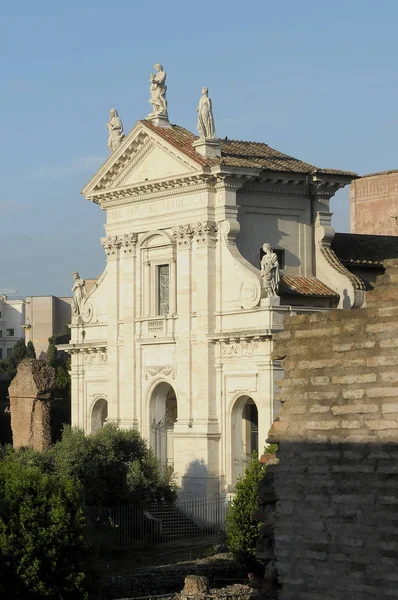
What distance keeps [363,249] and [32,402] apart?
12050 mm

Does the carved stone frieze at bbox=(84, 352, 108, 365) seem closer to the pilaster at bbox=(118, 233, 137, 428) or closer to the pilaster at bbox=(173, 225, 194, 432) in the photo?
the pilaster at bbox=(118, 233, 137, 428)

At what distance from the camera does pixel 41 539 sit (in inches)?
1268

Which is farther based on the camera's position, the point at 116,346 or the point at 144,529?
the point at 116,346

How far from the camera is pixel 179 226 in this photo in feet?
A: 161

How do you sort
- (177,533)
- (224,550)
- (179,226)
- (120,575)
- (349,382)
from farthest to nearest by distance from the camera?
(179,226), (177,533), (224,550), (120,575), (349,382)

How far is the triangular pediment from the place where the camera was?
4906 centimetres

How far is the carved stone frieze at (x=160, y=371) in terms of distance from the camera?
49.6m

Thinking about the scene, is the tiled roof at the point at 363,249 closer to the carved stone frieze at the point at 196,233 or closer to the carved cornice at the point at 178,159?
the carved stone frieze at the point at 196,233

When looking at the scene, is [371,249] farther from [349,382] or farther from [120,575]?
[349,382]

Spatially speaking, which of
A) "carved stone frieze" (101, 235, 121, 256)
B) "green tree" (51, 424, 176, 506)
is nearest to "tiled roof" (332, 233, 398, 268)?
"carved stone frieze" (101, 235, 121, 256)

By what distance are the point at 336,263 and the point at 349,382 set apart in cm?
3496

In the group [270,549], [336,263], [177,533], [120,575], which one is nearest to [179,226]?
[336,263]

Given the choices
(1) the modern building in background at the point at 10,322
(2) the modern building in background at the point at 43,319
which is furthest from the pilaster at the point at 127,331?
(1) the modern building in background at the point at 10,322

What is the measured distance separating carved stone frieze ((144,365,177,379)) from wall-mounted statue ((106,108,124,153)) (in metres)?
7.78
